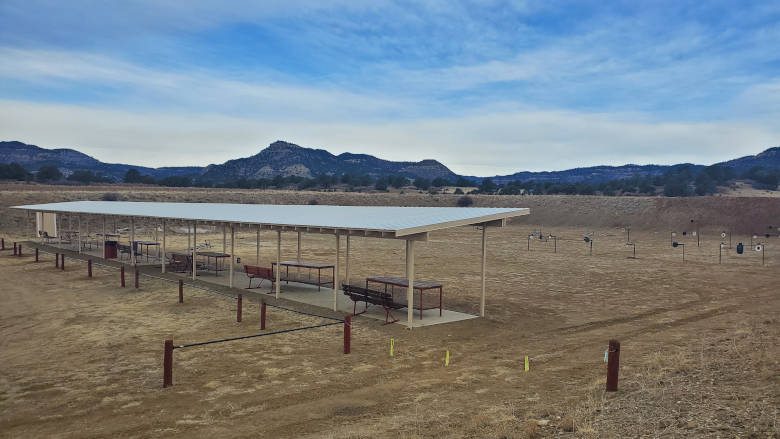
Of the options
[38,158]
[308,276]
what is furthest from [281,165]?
[308,276]

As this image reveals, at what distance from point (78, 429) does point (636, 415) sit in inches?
278

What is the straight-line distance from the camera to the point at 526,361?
9547 millimetres

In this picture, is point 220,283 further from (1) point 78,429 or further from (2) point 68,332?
(1) point 78,429

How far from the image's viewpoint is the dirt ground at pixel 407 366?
22.9 ft

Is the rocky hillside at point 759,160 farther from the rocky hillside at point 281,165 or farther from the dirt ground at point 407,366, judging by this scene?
the dirt ground at point 407,366

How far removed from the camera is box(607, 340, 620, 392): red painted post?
25.9ft

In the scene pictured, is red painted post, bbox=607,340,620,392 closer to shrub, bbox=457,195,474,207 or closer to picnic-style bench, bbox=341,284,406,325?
picnic-style bench, bbox=341,284,406,325

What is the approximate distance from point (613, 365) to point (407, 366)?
360 centimetres

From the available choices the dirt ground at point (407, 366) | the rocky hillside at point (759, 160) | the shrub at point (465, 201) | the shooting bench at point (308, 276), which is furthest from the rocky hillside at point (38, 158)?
the rocky hillside at point (759, 160)

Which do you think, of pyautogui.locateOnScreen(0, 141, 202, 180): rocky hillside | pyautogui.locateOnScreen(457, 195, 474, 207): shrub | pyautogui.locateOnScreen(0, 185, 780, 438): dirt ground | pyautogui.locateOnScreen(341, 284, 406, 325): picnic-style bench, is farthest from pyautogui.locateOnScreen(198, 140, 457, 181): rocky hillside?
pyautogui.locateOnScreen(341, 284, 406, 325): picnic-style bench

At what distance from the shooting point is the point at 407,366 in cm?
995

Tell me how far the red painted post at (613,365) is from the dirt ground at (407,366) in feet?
0.83

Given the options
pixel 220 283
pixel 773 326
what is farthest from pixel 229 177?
pixel 773 326

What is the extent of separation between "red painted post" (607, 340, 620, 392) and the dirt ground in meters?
0.25
